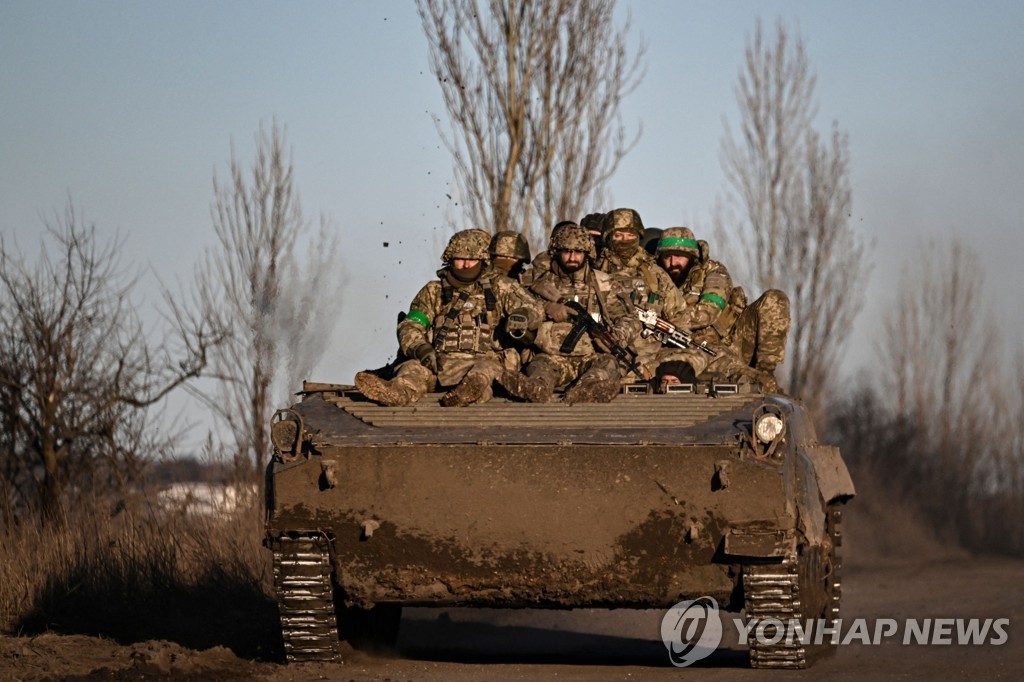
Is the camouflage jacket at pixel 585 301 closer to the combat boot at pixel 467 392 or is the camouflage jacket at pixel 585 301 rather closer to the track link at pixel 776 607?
the combat boot at pixel 467 392

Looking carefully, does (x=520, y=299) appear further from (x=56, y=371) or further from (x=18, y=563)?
(x=56, y=371)

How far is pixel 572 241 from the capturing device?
12.8m

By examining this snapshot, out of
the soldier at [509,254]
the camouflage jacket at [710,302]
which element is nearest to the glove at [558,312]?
the soldier at [509,254]

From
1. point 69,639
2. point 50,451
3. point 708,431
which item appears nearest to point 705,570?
point 708,431

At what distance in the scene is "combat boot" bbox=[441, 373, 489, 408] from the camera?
11031 mm

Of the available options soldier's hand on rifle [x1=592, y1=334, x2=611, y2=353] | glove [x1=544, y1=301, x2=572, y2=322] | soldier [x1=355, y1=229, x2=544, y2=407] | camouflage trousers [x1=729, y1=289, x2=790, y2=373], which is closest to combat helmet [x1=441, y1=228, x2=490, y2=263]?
soldier [x1=355, y1=229, x2=544, y2=407]

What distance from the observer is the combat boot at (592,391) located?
36.1 feet

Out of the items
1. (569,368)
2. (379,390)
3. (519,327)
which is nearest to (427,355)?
(519,327)

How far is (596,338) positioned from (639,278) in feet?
3.48

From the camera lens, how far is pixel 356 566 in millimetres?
10664

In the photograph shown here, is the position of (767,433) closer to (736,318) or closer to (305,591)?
(305,591)

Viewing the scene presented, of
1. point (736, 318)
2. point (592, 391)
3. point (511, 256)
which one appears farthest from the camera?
point (736, 318)

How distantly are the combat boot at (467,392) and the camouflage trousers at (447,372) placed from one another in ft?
0.16

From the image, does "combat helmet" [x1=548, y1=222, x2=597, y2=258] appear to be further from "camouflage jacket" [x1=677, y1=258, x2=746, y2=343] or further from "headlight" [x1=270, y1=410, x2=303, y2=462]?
"headlight" [x1=270, y1=410, x2=303, y2=462]
